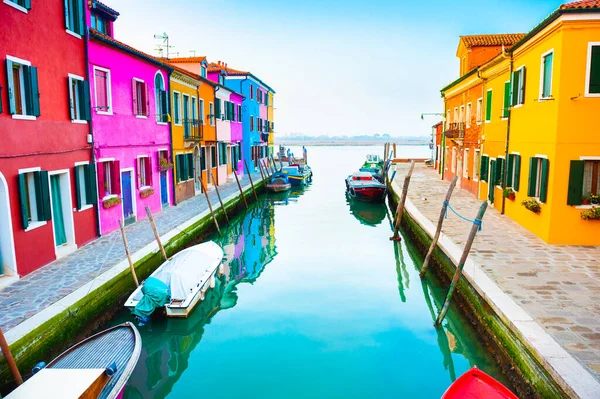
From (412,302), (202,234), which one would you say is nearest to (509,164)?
(412,302)

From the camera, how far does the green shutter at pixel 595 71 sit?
10.8 meters

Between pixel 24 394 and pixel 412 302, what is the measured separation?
814cm

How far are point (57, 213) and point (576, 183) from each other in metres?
12.9

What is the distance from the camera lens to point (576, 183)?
36.8 ft

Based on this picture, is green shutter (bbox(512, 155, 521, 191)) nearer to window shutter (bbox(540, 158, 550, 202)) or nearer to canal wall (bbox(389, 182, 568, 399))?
window shutter (bbox(540, 158, 550, 202))

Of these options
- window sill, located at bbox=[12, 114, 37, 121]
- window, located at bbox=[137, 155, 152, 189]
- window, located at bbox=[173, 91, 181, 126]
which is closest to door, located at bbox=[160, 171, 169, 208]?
window, located at bbox=[137, 155, 152, 189]

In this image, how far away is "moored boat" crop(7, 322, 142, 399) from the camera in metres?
5.42

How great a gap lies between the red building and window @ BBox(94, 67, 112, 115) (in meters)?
0.87

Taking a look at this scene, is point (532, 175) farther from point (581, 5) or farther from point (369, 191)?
point (369, 191)

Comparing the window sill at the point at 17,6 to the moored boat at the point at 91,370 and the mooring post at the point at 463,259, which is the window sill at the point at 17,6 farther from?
the mooring post at the point at 463,259

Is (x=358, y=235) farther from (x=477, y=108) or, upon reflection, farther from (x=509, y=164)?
(x=477, y=108)

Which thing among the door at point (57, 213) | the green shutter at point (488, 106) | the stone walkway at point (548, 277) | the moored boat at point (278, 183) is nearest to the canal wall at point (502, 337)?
the stone walkway at point (548, 277)

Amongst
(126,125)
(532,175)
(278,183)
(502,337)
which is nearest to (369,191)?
(278,183)

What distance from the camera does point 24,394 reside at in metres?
5.34
